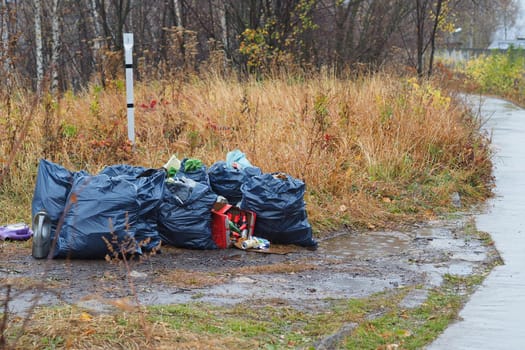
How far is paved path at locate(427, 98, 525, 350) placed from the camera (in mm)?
4891

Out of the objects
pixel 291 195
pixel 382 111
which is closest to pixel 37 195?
pixel 291 195

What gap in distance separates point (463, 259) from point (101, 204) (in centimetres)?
339

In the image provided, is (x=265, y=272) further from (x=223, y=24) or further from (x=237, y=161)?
(x=223, y=24)

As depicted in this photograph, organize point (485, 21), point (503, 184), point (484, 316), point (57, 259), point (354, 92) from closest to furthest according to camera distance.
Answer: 1. point (484, 316)
2. point (57, 259)
3. point (503, 184)
4. point (354, 92)
5. point (485, 21)

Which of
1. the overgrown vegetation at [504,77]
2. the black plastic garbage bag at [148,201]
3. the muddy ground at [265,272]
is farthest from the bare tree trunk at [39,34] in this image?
the overgrown vegetation at [504,77]

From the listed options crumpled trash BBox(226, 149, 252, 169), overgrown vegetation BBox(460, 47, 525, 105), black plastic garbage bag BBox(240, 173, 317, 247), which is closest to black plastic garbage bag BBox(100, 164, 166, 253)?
black plastic garbage bag BBox(240, 173, 317, 247)

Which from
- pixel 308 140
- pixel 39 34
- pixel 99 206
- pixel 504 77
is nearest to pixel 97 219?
pixel 99 206

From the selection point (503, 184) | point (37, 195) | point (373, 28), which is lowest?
point (503, 184)

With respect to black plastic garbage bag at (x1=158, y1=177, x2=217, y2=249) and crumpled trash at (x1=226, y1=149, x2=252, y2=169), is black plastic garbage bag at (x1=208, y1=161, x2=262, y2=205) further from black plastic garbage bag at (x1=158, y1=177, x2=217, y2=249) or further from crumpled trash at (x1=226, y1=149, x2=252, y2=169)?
black plastic garbage bag at (x1=158, y1=177, x2=217, y2=249)

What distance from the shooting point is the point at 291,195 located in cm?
761

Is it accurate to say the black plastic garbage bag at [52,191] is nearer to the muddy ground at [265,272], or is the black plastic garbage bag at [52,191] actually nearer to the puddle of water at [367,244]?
the muddy ground at [265,272]

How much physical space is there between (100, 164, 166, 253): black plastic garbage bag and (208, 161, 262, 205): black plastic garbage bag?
2.70ft

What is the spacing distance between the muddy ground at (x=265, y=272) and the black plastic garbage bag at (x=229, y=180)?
74 cm

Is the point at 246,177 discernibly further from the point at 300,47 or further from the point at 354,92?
the point at 300,47
